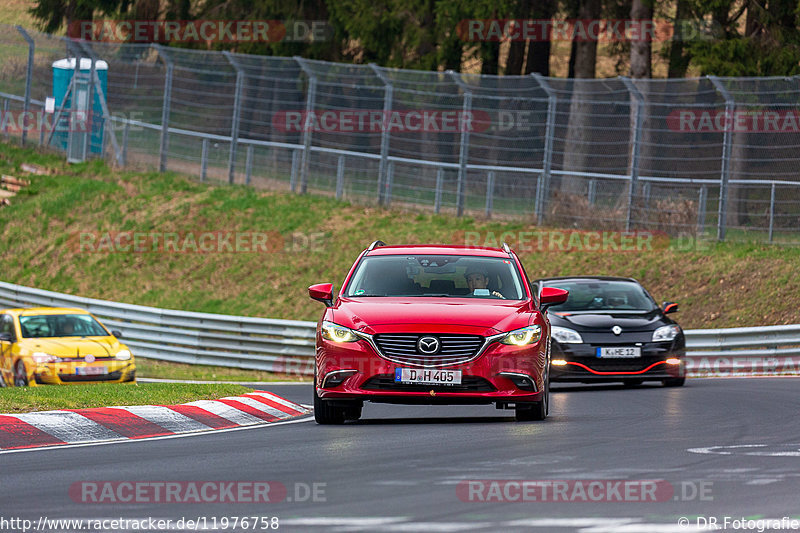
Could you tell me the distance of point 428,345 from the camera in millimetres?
12312

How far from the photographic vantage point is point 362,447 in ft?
35.4

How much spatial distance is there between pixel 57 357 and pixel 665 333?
8.41 meters

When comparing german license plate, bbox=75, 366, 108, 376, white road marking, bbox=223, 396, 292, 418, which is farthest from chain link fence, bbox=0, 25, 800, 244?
white road marking, bbox=223, 396, 292, 418

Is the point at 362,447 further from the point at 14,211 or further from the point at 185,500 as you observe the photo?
the point at 14,211

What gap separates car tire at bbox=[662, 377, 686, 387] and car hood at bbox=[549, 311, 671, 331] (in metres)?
0.72

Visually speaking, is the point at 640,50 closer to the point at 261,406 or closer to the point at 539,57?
the point at 539,57

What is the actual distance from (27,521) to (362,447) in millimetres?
3692

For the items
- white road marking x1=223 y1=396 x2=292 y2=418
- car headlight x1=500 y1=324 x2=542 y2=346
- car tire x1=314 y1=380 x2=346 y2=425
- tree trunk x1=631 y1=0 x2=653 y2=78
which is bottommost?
white road marking x1=223 y1=396 x2=292 y2=418

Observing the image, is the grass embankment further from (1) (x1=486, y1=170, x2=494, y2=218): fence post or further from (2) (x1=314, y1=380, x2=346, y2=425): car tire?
(2) (x1=314, y1=380, x2=346, y2=425): car tire


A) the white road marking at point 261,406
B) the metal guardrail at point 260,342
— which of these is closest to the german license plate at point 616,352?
the metal guardrail at point 260,342

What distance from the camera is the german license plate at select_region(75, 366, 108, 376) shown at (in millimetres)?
21156

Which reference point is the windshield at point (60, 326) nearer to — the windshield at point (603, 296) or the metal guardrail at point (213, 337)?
the metal guardrail at point (213, 337)

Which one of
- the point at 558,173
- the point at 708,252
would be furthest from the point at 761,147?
the point at 558,173

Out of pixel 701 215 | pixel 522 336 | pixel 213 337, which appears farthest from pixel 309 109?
pixel 522 336
